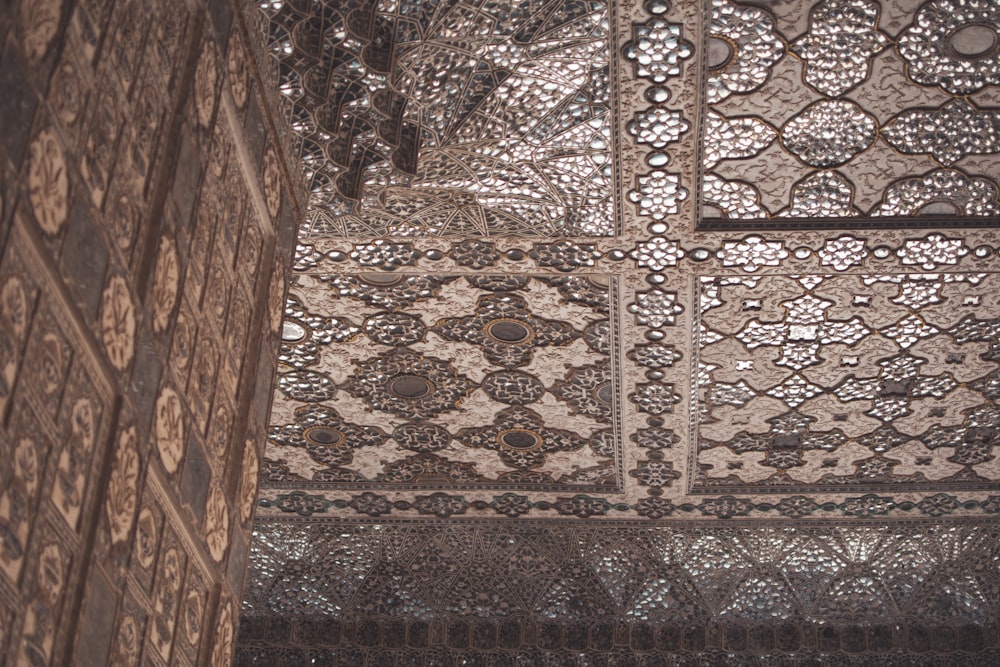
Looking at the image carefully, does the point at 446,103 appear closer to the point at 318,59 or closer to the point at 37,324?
the point at 318,59

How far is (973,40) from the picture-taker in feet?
15.2

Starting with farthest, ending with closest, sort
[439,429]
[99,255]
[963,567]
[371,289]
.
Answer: [963,567], [439,429], [371,289], [99,255]

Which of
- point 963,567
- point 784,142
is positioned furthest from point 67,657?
point 963,567

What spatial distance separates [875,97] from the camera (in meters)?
4.88

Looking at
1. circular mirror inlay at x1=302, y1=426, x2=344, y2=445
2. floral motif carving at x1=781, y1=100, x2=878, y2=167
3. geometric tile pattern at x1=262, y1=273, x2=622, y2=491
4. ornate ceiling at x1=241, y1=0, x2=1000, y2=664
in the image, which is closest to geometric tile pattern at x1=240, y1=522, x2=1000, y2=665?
ornate ceiling at x1=241, y1=0, x2=1000, y2=664

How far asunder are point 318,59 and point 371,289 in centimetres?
176

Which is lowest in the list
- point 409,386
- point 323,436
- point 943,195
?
point 323,436

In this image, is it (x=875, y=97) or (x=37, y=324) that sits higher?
(x=875, y=97)

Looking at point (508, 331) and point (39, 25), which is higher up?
point (508, 331)

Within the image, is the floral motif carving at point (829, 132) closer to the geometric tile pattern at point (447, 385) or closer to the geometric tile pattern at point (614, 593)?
the geometric tile pattern at point (447, 385)

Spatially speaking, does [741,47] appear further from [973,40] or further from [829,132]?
[973,40]

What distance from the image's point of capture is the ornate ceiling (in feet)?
15.5

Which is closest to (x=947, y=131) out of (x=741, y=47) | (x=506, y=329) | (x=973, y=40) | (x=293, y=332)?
(x=973, y=40)

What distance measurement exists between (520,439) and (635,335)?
1.16 m
